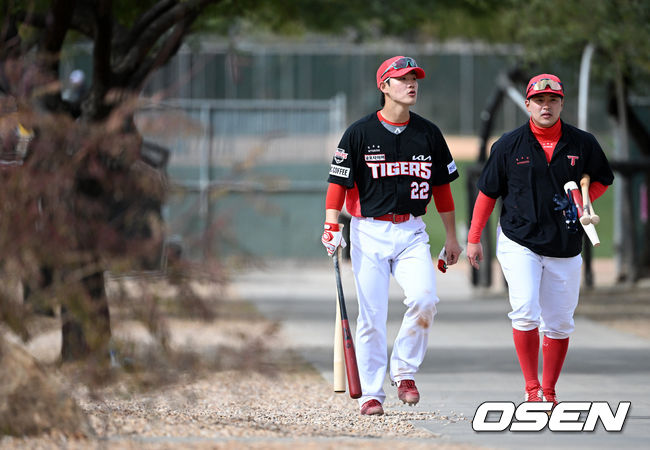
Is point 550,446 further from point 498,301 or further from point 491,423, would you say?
point 498,301

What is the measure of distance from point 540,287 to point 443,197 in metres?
0.80

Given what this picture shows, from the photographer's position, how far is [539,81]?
24.1ft

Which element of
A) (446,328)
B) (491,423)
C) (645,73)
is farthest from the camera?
(645,73)

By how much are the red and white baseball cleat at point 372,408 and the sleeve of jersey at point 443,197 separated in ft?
4.18

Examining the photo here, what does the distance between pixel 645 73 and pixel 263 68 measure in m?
17.1

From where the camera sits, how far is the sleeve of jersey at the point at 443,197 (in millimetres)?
7684

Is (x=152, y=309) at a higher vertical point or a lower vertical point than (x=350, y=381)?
higher

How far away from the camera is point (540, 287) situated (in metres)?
7.48

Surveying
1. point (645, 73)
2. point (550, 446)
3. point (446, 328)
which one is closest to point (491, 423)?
point (550, 446)

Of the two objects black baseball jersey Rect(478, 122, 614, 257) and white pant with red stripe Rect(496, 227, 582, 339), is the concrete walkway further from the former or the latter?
black baseball jersey Rect(478, 122, 614, 257)

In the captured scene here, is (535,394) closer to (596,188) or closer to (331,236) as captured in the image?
(596,188)

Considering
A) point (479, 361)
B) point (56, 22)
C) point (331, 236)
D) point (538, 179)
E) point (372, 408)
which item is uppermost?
point (56, 22)

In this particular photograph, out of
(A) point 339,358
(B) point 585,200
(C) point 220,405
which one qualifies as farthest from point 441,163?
(C) point 220,405

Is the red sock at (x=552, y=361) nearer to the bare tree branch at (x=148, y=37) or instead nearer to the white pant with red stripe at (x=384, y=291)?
the white pant with red stripe at (x=384, y=291)
